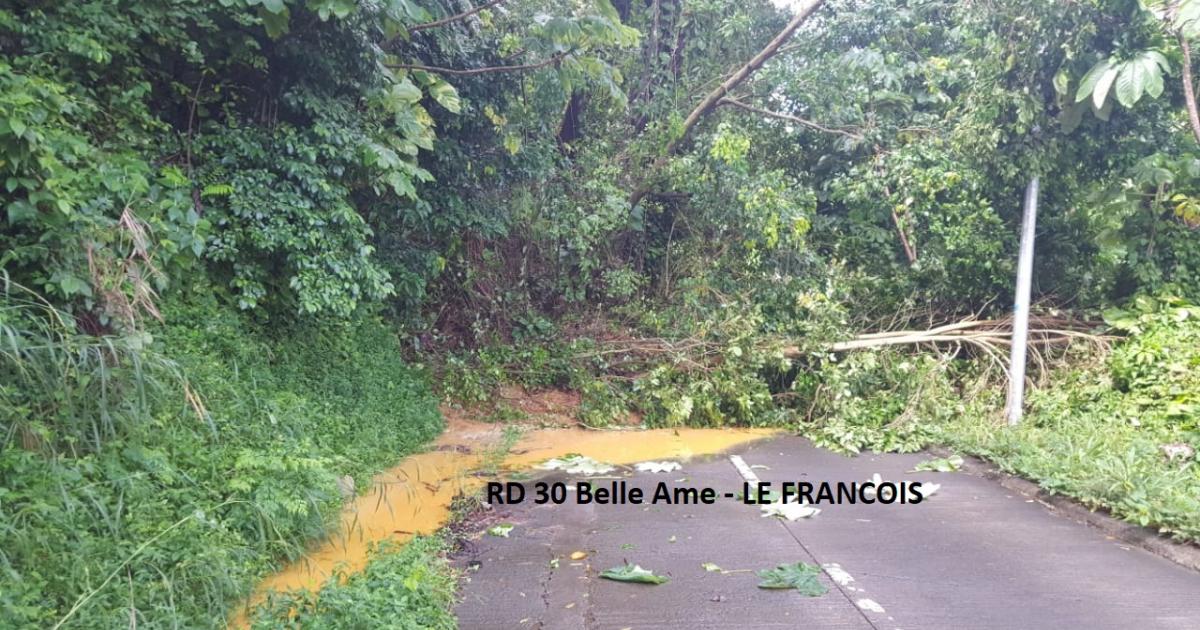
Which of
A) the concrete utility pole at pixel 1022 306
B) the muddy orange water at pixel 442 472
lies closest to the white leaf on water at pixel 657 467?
the muddy orange water at pixel 442 472

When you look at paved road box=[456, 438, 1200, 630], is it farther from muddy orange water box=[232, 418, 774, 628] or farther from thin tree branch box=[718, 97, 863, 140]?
thin tree branch box=[718, 97, 863, 140]

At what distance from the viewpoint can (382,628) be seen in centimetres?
322

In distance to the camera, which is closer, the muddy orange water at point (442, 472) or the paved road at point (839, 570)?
the paved road at point (839, 570)

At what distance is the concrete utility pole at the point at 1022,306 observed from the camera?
814 centimetres

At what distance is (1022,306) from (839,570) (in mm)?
5408

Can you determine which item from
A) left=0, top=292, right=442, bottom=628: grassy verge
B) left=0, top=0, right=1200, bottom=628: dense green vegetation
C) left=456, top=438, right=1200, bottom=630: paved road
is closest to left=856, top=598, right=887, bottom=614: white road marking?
left=456, top=438, right=1200, bottom=630: paved road

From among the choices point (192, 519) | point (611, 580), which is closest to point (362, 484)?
point (192, 519)

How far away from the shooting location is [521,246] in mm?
11539

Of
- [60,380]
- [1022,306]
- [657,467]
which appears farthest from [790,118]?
[60,380]

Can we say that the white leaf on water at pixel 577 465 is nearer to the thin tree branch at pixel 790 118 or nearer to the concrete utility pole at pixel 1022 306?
the concrete utility pole at pixel 1022 306

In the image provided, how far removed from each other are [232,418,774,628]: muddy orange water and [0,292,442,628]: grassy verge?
213 millimetres

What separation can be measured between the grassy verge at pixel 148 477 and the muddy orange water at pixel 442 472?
0.21 meters

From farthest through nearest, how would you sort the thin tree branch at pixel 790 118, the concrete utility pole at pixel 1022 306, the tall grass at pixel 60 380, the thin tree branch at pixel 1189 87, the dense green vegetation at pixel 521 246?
the thin tree branch at pixel 790 118 → the concrete utility pole at pixel 1022 306 → the thin tree branch at pixel 1189 87 → the dense green vegetation at pixel 521 246 → the tall grass at pixel 60 380

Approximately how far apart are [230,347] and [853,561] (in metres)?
5.01
